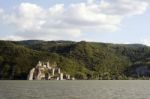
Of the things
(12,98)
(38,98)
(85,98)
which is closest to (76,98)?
(85,98)

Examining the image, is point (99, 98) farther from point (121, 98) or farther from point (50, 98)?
point (50, 98)

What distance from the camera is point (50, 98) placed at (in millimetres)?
81125

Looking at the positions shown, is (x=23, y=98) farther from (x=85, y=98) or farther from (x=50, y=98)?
(x=85, y=98)

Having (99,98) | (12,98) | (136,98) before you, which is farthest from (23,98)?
(136,98)

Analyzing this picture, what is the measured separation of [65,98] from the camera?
267ft

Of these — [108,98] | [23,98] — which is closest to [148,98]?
[108,98]

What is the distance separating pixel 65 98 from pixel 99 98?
22.5 feet

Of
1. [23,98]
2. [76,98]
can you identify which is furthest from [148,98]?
[23,98]

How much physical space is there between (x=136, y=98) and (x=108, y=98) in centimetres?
573

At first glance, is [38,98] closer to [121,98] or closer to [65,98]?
[65,98]

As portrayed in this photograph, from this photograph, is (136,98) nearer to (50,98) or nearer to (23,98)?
(50,98)

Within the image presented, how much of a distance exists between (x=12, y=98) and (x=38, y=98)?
16.9ft

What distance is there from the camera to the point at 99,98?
80.9 meters

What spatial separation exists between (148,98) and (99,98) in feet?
32.3
